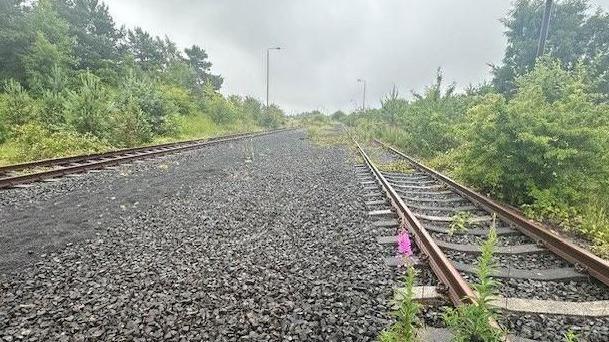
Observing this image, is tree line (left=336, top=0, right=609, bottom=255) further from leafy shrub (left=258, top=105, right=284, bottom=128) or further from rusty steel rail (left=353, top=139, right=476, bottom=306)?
leafy shrub (left=258, top=105, right=284, bottom=128)

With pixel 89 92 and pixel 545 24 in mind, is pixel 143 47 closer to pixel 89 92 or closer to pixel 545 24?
pixel 89 92

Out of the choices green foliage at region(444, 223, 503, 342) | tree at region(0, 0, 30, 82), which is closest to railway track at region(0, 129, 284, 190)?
green foliage at region(444, 223, 503, 342)

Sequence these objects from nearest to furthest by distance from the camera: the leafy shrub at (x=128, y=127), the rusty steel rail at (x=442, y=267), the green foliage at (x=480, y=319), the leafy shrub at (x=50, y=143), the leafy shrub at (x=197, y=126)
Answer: the green foliage at (x=480, y=319)
the rusty steel rail at (x=442, y=267)
the leafy shrub at (x=50, y=143)
the leafy shrub at (x=128, y=127)
the leafy shrub at (x=197, y=126)

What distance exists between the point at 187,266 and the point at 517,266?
134 inches

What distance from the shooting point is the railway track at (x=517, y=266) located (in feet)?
9.17

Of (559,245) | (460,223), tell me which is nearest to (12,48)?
(460,223)

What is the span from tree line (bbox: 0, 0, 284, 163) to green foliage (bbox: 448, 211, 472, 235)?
1077 cm

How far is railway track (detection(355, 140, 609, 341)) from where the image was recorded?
9.17 ft

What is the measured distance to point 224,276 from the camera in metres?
3.54

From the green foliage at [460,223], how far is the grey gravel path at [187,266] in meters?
1.17

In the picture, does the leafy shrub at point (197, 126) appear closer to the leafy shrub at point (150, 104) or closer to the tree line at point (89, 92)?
the tree line at point (89, 92)

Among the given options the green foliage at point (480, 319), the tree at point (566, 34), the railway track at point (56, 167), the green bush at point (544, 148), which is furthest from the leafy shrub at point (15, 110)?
the tree at point (566, 34)

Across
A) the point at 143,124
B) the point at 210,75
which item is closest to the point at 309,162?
the point at 143,124

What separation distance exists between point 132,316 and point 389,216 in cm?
386
